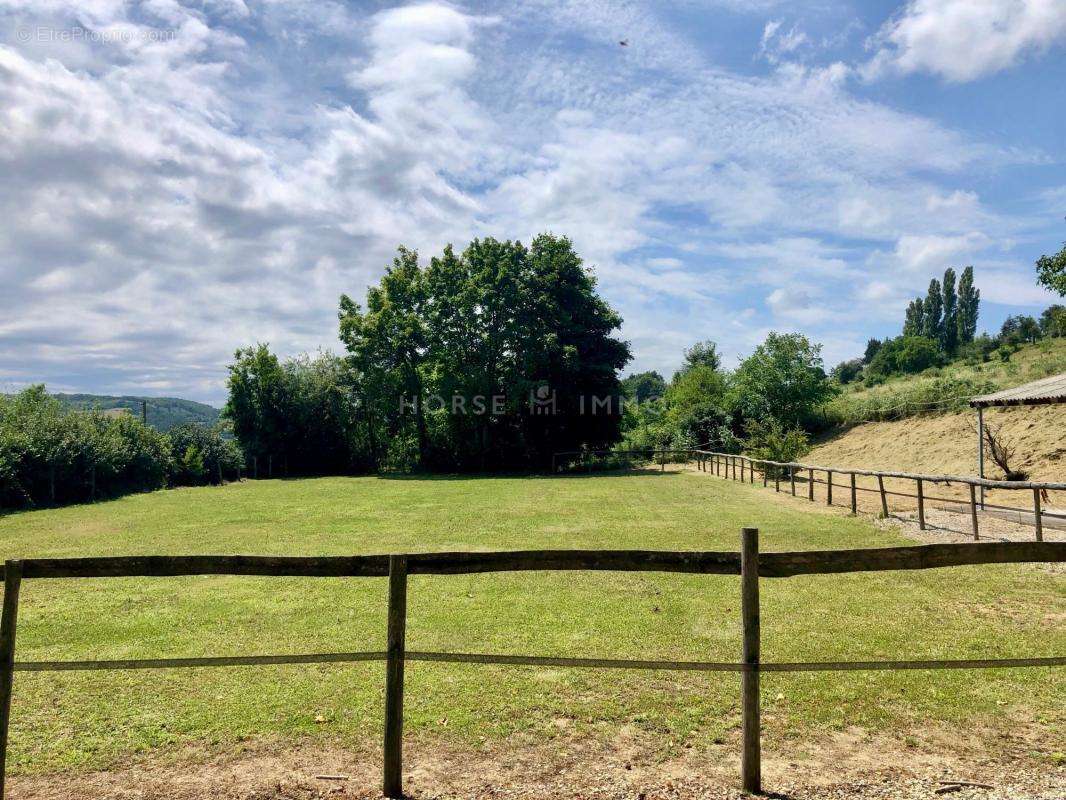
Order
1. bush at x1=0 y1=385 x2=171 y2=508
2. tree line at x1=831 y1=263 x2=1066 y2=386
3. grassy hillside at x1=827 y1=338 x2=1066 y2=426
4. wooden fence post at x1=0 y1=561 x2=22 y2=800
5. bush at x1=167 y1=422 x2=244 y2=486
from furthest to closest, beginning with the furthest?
tree line at x1=831 y1=263 x2=1066 y2=386
grassy hillside at x1=827 y1=338 x2=1066 y2=426
bush at x1=167 y1=422 x2=244 y2=486
bush at x1=0 y1=385 x2=171 y2=508
wooden fence post at x1=0 y1=561 x2=22 y2=800

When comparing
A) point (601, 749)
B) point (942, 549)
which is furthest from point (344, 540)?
point (942, 549)

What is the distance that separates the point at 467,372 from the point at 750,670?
115 feet

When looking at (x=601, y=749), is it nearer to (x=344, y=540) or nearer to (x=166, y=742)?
(x=166, y=742)

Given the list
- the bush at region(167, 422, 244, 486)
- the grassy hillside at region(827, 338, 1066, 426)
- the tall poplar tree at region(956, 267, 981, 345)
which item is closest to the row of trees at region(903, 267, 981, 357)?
the tall poplar tree at region(956, 267, 981, 345)

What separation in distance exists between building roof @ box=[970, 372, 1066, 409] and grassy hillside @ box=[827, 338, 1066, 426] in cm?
1912

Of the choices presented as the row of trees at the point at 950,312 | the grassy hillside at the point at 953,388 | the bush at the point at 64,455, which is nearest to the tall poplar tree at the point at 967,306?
the row of trees at the point at 950,312

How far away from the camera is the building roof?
14511mm

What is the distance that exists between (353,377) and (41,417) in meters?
21.8

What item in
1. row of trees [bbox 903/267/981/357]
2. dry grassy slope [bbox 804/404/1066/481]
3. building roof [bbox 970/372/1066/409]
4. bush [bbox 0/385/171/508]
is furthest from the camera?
row of trees [bbox 903/267/981/357]

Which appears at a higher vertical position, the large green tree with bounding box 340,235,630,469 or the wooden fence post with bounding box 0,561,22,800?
the large green tree with bounding box 340,235,630,469

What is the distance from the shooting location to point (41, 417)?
25109 millimetres

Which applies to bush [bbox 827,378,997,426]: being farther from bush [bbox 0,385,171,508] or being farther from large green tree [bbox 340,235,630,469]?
bush [bbox 0,385,171,508]

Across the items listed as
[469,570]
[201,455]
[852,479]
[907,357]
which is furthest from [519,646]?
[907,357]

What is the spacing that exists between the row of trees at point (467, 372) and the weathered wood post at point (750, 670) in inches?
1281
